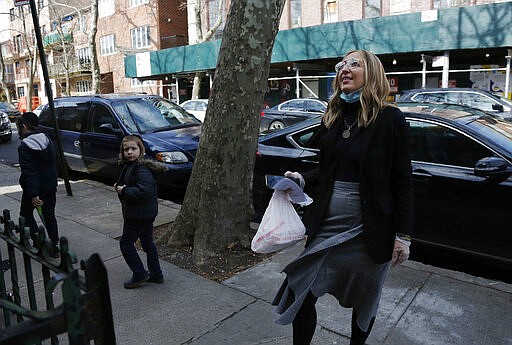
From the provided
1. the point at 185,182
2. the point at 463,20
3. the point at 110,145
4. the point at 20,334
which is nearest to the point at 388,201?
the point at 20,334

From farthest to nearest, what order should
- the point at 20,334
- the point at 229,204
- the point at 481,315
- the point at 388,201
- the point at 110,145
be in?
the point at 110,145, the point at 229,204, the point at 481,315, the point at 388,201, the point at 20,334

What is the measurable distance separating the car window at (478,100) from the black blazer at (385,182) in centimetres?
937

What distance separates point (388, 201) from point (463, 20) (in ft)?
51.1

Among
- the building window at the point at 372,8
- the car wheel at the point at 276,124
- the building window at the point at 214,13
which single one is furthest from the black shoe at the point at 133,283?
the building window at the point at 214,13

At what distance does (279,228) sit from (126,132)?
5492 mm

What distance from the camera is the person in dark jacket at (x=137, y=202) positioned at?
3.71m

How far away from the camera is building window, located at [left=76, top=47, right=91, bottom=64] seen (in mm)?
40866

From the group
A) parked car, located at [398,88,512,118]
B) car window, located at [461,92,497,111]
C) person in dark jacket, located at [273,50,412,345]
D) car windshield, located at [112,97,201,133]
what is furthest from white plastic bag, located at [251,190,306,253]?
car window, located at [461,92,497,111]

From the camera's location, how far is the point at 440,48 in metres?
16.2

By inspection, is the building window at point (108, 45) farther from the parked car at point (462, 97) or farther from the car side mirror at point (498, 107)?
the car side mirror at point (498, 107)

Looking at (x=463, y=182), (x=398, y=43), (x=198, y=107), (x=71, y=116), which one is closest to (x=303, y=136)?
(x=463, y=182)

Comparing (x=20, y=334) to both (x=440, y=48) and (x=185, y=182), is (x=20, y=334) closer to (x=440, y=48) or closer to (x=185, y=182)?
(x=185, y=182)

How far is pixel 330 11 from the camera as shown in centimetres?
2248

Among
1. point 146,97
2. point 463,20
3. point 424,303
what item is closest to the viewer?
point 424,303
